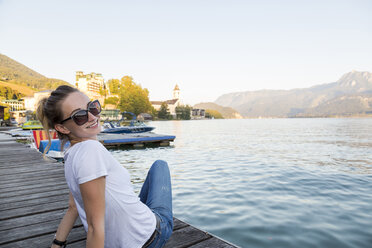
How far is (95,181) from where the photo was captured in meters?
1.34

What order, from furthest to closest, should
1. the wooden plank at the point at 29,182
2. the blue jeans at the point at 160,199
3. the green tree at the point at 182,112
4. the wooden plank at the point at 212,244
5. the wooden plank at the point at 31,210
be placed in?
1. the green tree at the point at 182,112
2. the wooden plank at the point at 29,182
3. the wooden plank at the point at 31,210
4. the wooden plank at the point at 212,244
5. the blue jeans at the point at 160,199

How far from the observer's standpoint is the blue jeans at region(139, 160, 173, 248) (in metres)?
2.04

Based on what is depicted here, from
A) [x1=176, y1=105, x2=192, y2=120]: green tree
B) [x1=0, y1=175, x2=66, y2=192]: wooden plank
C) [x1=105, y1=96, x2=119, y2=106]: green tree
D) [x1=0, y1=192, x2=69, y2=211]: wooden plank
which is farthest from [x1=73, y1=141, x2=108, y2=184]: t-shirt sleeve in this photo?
[x1=176, y1=105, x2=192, y2=120]: green tree

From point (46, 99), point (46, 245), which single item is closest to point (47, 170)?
point (46, 245)

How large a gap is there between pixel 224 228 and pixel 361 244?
268cm

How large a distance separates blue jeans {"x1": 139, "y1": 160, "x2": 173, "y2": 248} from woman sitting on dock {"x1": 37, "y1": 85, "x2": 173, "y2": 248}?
2 cm

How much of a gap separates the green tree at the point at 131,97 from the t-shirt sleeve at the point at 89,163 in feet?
282

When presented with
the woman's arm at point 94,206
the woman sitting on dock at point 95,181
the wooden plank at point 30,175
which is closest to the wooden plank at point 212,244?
the woman sitting on dock at point 95,181

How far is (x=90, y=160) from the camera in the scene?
1343 millimetres

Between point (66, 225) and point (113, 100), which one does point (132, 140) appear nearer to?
point (66, 225)

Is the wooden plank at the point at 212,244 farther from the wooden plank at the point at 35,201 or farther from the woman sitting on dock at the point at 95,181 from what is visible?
the wooden plank at the point at 35,201

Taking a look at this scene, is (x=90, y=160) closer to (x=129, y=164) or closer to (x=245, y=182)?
(x=245, y=182)

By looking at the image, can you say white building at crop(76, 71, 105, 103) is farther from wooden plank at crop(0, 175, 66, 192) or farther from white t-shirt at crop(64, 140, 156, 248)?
white t-shirt at crop(64, 140, 156, 248)

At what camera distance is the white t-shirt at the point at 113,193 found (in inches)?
52.9
